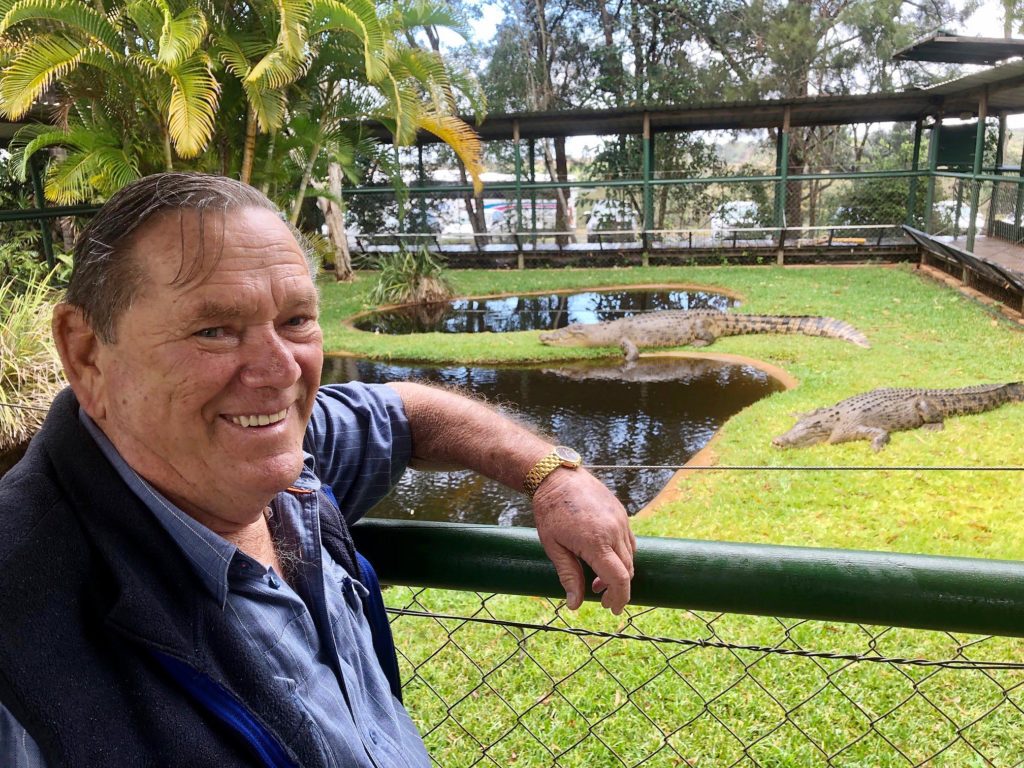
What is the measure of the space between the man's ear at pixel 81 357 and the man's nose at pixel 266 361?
0.17 m

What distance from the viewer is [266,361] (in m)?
0.97

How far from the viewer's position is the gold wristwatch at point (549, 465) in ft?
4.31

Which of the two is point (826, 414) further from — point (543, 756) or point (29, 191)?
point (29, 191)

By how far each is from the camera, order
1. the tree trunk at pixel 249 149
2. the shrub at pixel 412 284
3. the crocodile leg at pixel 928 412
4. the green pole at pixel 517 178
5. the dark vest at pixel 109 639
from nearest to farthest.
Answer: the dark vest at pixel 109 639
the crocodile leg at pixel 928 412
the tree trunk at pixel 249 149
the shrub at pixel 412 284
the green pole at pixel 517 178

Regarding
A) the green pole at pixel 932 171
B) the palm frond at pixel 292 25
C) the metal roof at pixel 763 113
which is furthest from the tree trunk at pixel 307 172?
the green pole at pixel 932 171

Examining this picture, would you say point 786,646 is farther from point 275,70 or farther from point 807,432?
point 275,70

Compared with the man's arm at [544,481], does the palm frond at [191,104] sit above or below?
above

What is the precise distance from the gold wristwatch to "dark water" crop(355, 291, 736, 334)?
8.02 metres

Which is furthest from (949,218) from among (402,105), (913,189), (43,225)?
(43,225)

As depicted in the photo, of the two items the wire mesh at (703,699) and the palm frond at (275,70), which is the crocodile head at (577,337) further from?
the wire mesh at (703,699)

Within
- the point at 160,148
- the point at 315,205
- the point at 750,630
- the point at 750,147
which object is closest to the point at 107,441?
the point at 750,630

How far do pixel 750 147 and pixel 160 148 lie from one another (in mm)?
15045

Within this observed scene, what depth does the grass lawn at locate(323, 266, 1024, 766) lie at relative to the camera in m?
2.18

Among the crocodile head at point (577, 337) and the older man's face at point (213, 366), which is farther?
the crocodile head at point (577, 337)
